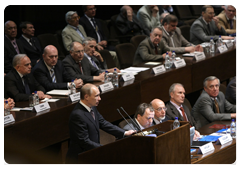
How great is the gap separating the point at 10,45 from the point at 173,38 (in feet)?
7.73

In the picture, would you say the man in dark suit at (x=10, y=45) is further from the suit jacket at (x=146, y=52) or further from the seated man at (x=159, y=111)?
the seated man at (x=159, y=111)

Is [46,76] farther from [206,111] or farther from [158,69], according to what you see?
[206,111]

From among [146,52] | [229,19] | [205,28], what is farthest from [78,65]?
[229,19]

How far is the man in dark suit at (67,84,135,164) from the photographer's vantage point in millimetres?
3188

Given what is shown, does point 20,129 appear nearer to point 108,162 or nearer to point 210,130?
point 108,162

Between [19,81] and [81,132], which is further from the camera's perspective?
[19,81]

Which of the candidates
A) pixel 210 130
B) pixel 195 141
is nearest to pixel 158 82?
pixel 210 130

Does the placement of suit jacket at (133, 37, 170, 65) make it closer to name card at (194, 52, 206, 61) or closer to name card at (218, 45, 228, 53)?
name card at (194, 52, 206, 61)

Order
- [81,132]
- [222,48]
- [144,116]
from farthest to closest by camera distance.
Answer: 1. [222,48]
2. [144,116]
3. [81,132]

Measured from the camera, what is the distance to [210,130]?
12.3ft

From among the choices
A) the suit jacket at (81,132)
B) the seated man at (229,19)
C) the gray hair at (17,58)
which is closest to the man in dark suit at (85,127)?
the suit jacket at (81,132)

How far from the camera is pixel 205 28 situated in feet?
21.9

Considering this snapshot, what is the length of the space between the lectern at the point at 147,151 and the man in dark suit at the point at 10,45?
9.95ft

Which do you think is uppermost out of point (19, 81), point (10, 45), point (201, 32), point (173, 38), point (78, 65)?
point (201, 32)
